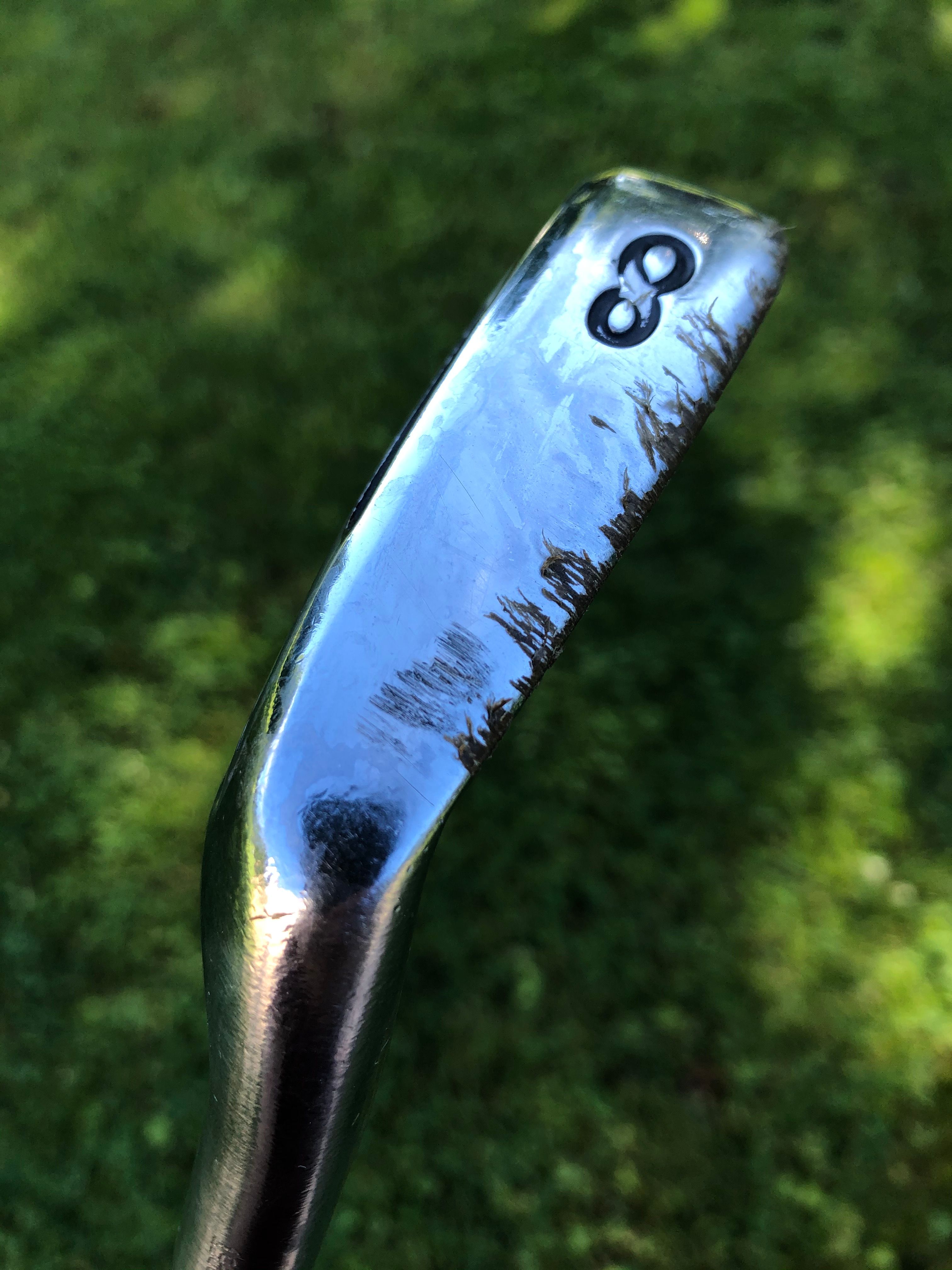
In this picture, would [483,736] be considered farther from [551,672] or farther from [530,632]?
[551,672]

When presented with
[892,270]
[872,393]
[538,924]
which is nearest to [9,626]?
[538,924]

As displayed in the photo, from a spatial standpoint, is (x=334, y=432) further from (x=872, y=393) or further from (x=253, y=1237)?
A: (x=253, y=1237)

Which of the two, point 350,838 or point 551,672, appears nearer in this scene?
point 350,838

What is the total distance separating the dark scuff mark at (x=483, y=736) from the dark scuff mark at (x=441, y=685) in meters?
0.01

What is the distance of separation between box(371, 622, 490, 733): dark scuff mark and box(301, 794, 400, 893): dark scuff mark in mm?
64

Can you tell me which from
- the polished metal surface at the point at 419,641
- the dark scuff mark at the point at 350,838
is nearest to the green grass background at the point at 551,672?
the polished metal surface at the point at 419,641

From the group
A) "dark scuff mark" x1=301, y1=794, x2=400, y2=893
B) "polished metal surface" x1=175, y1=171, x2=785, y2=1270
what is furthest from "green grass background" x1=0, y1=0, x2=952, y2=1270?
"dark scuff mark" x1=301, y1=794, x2=400, y2=893

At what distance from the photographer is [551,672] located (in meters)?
2.85

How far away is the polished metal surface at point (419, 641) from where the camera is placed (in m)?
0.64

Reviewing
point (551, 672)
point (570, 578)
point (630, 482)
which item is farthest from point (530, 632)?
point (551, 672)

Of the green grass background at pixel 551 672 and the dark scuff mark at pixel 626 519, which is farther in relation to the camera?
the green grass background at pixel 551 672

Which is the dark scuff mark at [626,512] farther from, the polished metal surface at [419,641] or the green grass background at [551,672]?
the green grass background at [551,672]

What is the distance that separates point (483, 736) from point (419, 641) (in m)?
0.08

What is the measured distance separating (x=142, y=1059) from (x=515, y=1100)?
923 mm
